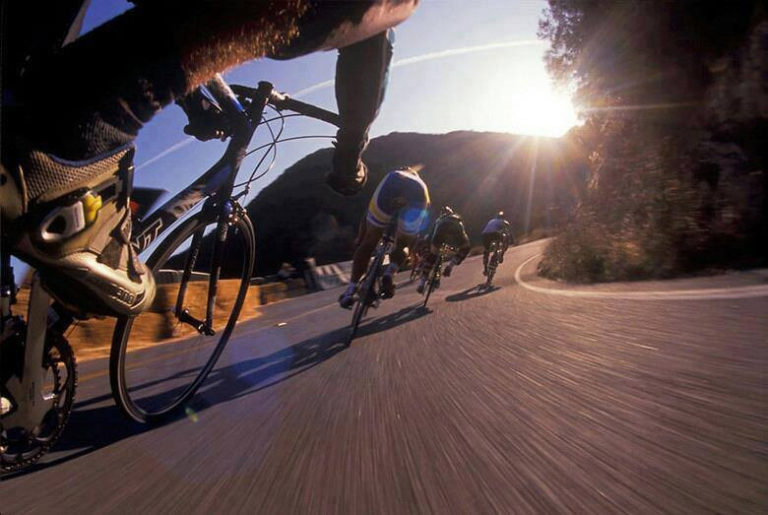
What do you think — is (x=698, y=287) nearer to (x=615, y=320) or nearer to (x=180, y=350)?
(x=615, y=320)

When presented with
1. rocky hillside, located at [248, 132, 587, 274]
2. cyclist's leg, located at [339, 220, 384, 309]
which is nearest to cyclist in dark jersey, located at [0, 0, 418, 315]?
cyclist's leg, located at [339, 220, 384, 309]

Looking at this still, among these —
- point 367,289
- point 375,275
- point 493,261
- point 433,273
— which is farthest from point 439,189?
point 367,289

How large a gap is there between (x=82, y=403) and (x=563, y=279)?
286 inches

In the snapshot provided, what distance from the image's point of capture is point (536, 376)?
2.20 m

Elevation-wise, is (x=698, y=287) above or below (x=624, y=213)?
below

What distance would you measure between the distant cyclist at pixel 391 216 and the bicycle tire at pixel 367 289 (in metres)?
0.24

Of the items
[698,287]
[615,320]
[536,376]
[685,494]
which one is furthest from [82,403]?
[698,287]

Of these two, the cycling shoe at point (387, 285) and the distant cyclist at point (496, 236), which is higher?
the distant cyclist at point (496, 236)

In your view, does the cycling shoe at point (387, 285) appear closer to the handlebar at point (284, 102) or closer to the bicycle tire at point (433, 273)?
the bicycle tire at point (433, 273)

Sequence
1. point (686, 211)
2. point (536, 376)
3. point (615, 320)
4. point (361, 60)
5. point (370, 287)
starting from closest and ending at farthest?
point (361, 60), point (536, 376), point (615, 320), point (370, 287), point (686, 211)

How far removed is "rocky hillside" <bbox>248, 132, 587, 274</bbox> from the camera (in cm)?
6278

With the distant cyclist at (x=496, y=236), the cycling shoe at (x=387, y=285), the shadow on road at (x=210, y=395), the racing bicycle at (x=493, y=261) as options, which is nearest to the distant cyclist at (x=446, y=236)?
the racing bicycle at (x=493, y=261)

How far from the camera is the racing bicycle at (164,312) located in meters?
1.34

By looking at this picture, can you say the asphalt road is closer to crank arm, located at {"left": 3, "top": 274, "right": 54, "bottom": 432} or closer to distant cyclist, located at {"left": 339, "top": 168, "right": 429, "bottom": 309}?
crank arm, located at {"left": 3, "top": 274, "right": 54, "bottom": 432}
